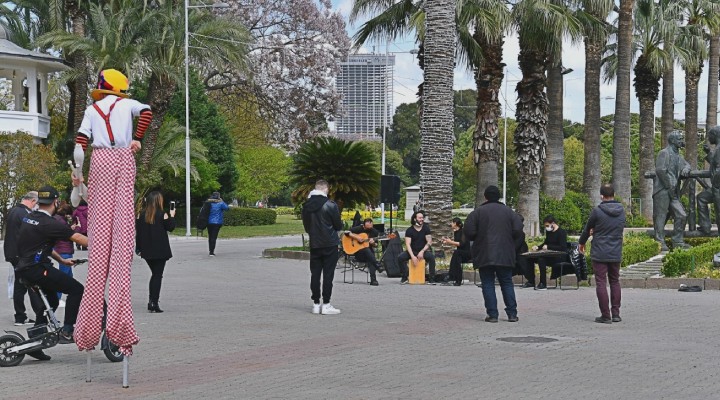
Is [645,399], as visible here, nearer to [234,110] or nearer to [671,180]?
[671,180]

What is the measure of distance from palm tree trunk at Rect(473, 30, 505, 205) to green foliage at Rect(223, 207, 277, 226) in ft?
78.0

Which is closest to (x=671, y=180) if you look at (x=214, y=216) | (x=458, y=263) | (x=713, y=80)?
(x=458, y=263)

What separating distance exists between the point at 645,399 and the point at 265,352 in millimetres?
3962

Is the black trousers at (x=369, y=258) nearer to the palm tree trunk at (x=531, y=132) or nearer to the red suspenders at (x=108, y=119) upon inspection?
the red suspenders at (x=108, y=119)

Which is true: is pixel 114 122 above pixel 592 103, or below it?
below

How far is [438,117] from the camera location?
24.3 metres

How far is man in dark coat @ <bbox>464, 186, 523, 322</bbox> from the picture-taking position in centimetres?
1338

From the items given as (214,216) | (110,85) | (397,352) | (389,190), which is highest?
(110,85)

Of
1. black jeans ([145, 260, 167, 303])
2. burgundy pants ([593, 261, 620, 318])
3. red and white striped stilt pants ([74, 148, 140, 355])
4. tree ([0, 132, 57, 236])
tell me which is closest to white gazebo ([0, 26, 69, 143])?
tree ([0, 132, 57, 236])

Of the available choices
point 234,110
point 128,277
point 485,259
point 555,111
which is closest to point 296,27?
point 234,110

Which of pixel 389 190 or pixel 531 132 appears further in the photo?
pixel 531 132

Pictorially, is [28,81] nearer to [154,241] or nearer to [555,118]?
[555,118]

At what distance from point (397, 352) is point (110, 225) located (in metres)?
3.45

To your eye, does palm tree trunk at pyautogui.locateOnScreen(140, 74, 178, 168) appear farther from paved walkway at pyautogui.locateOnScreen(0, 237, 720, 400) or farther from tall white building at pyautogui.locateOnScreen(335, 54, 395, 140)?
tall white building at pyautogui.locateOnScreen(335, 54, 395, 140)
